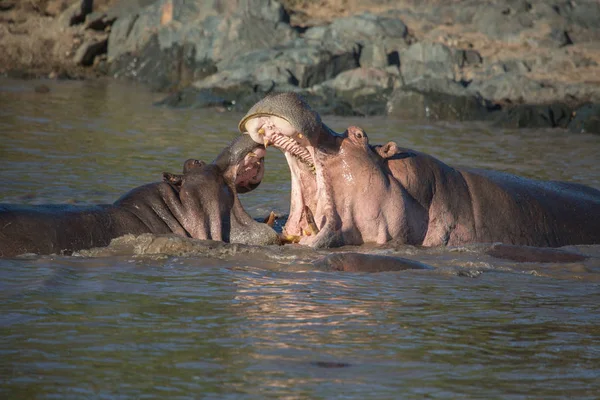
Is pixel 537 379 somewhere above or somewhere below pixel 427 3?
below

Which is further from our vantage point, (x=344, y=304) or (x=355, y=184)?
(x=355, y=184)

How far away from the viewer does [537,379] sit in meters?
4.46

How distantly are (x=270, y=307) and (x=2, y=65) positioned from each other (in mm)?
24360

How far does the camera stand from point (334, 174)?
704 centimetres

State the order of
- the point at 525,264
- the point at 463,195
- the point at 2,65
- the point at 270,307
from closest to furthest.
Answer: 1. the point at 270,307
2. the point at 525,264
3. the point at 463,195
4. the point at 2,65

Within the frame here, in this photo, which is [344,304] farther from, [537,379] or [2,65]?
[2,65]

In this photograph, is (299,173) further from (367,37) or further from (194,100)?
(367,37)

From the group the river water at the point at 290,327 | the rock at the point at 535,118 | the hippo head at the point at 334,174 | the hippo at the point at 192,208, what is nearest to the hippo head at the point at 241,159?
the hippo at the point at 192,208

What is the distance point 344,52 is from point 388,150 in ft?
54.4

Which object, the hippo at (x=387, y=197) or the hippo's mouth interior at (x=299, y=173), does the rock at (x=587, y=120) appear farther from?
the hippo's mouth interior at (x=299, y=173)

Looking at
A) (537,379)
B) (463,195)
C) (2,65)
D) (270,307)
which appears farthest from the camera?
(2,65)

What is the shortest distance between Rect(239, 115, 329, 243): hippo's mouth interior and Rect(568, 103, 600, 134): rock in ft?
40.0

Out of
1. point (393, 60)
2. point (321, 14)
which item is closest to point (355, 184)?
point (393, 60)

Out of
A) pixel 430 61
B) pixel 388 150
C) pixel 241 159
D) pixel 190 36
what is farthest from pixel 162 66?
pixel 388 150
